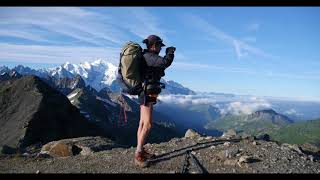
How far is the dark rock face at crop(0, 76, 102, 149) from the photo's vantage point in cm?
5878

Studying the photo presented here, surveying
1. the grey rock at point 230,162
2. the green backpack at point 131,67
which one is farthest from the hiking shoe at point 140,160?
the grey rock at point 230,162

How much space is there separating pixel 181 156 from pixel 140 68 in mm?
3558

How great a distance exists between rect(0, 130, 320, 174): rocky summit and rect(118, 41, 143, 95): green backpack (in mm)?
2379

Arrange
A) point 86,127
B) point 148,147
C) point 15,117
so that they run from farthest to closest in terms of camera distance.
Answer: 1. point 86,127
2. point 15,117
3. point 148,147

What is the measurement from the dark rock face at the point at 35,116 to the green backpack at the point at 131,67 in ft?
141

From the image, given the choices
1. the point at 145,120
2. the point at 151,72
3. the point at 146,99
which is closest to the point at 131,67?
the point at 151,72

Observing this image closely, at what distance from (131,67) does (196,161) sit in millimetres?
3612

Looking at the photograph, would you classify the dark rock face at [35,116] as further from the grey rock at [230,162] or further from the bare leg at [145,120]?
the grey rock at [230,162]

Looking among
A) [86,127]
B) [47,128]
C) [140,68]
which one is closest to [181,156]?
[140,68]

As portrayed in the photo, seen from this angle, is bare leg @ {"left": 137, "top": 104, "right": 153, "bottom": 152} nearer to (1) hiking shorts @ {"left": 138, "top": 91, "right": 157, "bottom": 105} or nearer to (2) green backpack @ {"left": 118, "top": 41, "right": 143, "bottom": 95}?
(1) hiking shorts @ {"left": 138, "top": 91, "right": 157, "bottom": 105}
